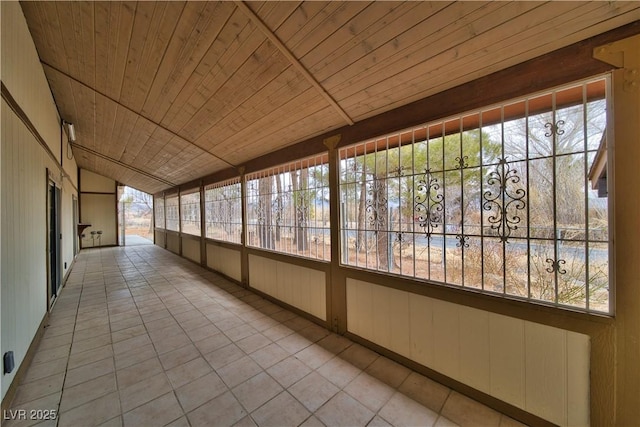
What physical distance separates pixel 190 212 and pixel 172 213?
2.17 m

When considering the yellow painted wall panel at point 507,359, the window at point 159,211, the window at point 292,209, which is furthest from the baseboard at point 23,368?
the window at point 159,211

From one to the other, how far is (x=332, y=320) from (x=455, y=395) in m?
1.35

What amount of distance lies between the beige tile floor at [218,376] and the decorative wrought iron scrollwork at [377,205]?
4.27 ft

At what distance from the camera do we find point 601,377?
136 cm

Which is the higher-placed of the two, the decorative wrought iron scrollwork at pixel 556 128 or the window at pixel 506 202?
the decorative wrought iron scrollwork at pixel 556 128

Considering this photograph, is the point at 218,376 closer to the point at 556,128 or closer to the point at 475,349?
the point at 475,349

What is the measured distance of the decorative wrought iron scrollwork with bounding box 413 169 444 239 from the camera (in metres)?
1.97

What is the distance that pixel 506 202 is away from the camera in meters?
1.65

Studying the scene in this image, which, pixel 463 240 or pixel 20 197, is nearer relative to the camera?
pixel 463 240

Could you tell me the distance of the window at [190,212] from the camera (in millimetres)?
6737

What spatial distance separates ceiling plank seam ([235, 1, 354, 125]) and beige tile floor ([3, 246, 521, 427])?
2.41 m

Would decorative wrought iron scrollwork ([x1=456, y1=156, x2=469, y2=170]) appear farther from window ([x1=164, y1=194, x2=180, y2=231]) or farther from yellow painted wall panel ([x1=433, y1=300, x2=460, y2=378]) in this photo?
window ([x1=164, y1=194, x2=180, y2=231])

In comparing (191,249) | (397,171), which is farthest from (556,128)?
(191,249)

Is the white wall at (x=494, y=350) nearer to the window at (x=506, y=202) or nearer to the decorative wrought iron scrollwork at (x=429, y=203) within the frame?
the window at (x=506, y=202)
